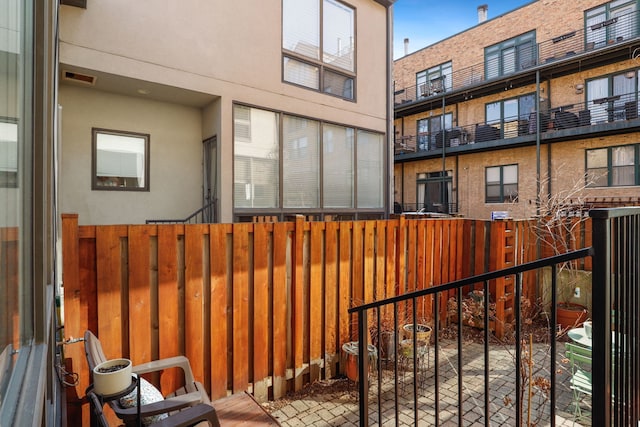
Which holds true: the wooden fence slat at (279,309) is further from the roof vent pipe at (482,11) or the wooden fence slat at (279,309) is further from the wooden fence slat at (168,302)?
the roof vent pipe at (482,11)

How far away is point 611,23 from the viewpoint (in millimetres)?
12055

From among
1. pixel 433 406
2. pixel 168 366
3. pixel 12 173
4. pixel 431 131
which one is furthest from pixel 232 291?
pixel 431 131

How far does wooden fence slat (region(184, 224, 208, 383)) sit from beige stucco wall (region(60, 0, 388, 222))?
269cm

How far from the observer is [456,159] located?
16.2 meters

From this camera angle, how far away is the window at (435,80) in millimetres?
17438

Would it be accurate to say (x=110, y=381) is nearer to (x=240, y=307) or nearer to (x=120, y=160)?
→ (x=240, y=307)

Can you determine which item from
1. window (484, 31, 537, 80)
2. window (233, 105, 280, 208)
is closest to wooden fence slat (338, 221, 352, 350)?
window (233, 105, 280, 208)

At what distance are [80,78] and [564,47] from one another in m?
16.8

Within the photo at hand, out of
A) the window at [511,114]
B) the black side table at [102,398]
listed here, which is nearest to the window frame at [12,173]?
the black side table at [102,398]

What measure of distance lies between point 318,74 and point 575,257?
260 inches

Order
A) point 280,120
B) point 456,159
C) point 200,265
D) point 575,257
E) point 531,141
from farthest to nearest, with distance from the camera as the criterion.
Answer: point 456,159
point 531,141
point 280,120
point 200,265
point 575,257

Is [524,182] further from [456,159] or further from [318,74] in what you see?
[318,74]

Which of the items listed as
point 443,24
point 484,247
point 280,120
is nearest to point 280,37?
point 280,120

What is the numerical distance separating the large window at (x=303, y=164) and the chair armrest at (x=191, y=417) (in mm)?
4262
